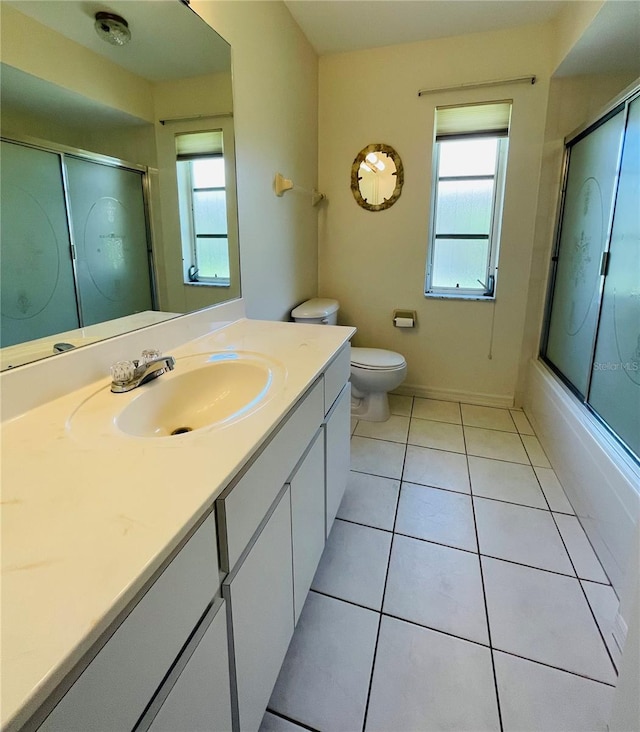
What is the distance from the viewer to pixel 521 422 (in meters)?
2.74

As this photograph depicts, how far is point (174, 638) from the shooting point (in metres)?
0.61

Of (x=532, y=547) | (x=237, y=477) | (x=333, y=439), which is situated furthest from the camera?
(x=532, y=547)

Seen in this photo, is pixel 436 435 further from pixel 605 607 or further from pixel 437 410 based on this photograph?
pixel 605 607

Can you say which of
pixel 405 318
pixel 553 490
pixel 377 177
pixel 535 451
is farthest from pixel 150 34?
pixel 535 451

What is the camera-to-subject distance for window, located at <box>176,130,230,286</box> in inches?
58.2

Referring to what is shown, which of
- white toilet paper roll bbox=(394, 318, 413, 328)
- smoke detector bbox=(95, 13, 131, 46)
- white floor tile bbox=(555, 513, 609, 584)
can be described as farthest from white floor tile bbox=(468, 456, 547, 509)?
smoke detector bbox=(95, 13, 131, 46)

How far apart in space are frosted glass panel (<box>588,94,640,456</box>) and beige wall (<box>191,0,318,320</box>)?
5.43 feet

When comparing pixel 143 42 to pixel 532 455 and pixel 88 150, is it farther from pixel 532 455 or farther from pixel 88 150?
pixel 532 455

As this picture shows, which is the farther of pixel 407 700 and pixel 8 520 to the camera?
pixel 407 700

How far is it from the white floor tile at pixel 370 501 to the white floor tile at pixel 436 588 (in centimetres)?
14

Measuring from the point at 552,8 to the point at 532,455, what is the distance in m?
2.47

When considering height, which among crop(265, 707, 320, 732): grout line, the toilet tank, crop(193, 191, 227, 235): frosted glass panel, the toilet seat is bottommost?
crop(265, 707, 320, 732): grout line

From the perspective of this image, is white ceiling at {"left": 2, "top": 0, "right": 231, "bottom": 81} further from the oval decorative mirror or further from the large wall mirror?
the oval decorative mirror

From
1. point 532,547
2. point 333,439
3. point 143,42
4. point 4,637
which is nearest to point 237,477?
point 4,637
